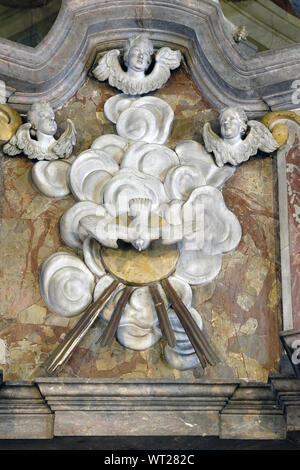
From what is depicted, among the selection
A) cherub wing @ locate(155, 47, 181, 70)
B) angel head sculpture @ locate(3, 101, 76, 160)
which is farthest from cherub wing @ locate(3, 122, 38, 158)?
cherub wing @ locate(155, 47, 181, 70)

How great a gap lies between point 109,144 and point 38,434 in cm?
161

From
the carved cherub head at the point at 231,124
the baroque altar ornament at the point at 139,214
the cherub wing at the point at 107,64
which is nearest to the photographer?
the baroque altar ornament at the point at 139,214

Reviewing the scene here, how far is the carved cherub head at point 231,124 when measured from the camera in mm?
6535

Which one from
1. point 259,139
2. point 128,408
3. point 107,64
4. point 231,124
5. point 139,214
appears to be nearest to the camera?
point 128,408

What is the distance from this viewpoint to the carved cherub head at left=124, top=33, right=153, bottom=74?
6688mm

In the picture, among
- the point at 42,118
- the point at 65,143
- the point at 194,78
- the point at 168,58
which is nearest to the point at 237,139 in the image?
the point at 194,78

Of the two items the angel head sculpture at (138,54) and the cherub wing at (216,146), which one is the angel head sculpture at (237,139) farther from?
the angel head sculpture at (138,54)

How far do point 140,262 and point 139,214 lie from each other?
0.82 feet

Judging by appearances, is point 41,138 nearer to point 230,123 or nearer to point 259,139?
point 230,123

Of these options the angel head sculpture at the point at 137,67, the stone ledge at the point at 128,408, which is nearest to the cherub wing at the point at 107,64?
the angel head sculpture at the point at 137,67

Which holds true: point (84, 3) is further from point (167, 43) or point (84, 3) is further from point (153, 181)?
point (153, 181)

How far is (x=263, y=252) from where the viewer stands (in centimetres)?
656

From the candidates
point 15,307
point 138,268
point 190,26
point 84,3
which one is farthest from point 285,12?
point 15,307

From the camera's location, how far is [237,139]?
662 cm
